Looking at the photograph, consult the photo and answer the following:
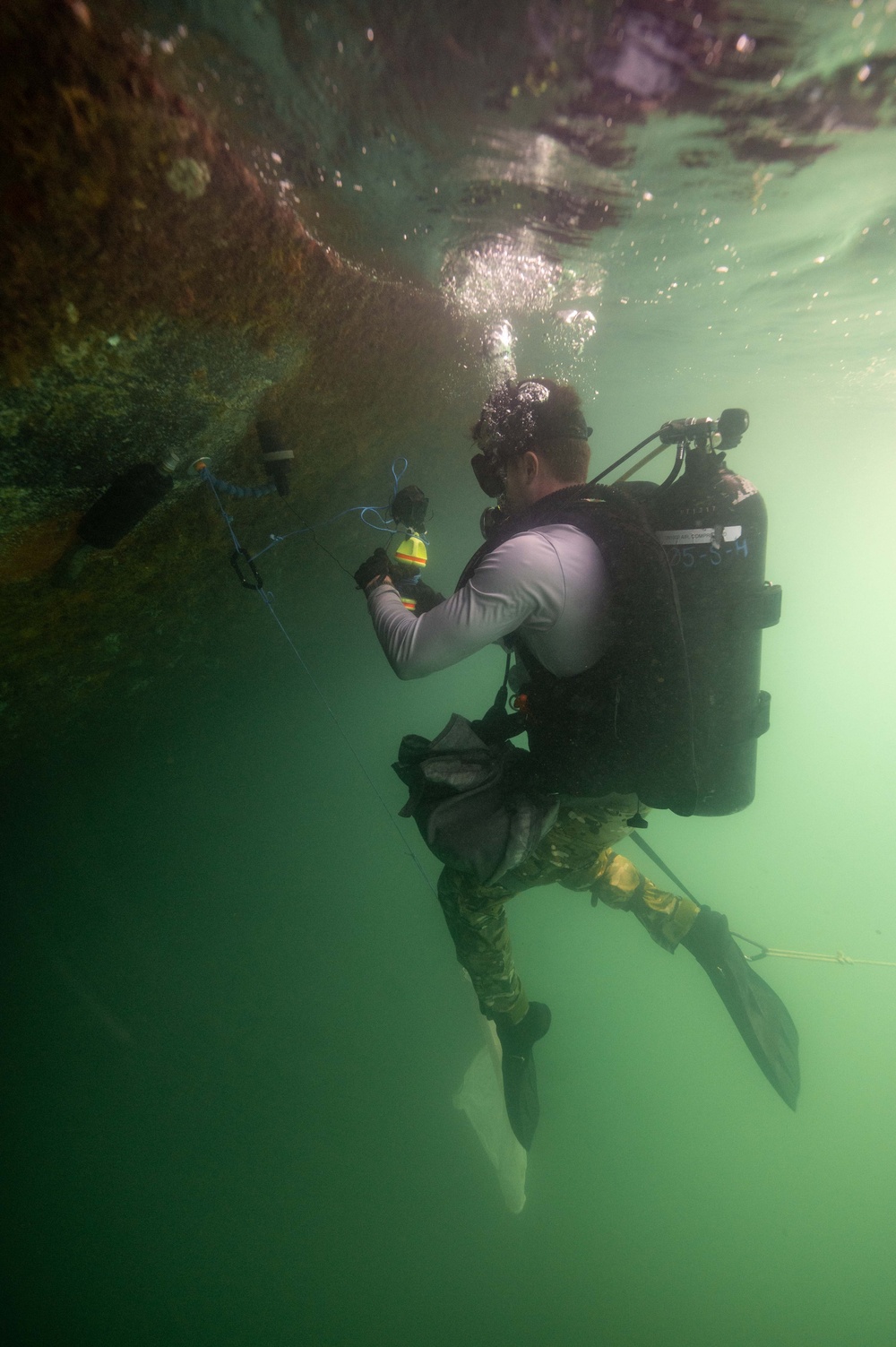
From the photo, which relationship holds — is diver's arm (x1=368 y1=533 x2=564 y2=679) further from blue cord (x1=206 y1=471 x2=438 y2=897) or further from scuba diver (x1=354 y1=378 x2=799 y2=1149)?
blue cord (x1=206 y1=471 x2=438 y2=897)

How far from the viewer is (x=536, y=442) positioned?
2193 mm

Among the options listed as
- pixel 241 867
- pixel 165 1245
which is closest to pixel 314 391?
pixel 241 867

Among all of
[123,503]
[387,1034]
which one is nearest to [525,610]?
[123,503]

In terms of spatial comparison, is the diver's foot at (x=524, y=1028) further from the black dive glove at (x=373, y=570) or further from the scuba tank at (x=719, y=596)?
the black dive glove at (x=373, y=570)

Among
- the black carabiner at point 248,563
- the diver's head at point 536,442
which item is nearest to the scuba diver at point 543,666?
the diver's head at point 536,442

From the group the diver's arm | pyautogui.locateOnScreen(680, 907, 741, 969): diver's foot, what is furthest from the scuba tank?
pyautogui.locateOnScreen(680, 907, 741, 969): diver's foot

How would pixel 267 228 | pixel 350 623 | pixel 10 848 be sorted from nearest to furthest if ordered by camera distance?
pixel 267 228, pixel 10 848, pixel 350 623

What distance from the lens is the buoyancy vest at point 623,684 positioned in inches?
72.2

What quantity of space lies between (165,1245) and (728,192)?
1026 centimetres

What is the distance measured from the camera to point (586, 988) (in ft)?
29.6

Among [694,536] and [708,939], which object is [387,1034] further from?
[694,536]

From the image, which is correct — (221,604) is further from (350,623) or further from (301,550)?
(350,623)

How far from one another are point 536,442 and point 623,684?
1095mm

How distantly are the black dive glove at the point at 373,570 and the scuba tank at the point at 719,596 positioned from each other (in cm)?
117
